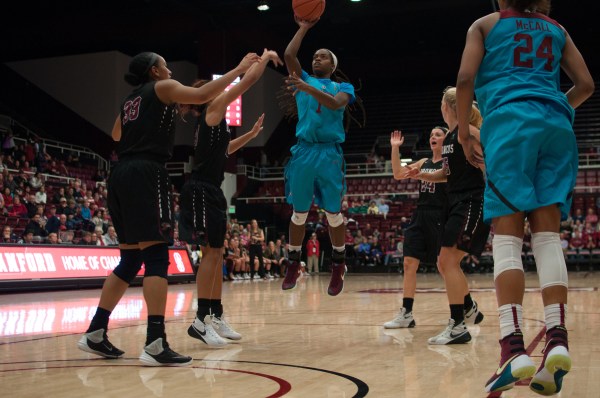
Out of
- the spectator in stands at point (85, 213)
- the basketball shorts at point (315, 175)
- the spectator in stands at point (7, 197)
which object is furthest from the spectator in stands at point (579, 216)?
the basketball shorts at point (315, 175)

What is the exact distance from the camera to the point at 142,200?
4.45 metres

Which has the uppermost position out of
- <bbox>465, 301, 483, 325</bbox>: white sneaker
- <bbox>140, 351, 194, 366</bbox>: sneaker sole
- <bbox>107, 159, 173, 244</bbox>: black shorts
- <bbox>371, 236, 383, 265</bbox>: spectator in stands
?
<bbox>107, 159, 173, 244</bbox>: black shorts

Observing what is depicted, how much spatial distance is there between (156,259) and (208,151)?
1.30 meters

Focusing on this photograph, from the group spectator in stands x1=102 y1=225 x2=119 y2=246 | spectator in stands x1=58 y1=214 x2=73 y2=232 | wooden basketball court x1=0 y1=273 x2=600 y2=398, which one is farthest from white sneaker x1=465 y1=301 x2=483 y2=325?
spectator in stands x1=58 y1=214 x2=73 y2=232

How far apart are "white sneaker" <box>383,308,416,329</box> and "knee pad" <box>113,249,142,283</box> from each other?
7.56 feet

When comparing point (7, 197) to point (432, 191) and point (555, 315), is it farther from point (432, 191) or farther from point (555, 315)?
point (555, 315)

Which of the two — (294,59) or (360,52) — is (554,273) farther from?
(360,52)

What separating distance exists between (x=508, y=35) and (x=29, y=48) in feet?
89.3

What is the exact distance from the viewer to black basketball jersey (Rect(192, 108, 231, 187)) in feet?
18.3

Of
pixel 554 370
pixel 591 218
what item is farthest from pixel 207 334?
pixel 591 218

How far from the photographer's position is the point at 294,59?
582cm

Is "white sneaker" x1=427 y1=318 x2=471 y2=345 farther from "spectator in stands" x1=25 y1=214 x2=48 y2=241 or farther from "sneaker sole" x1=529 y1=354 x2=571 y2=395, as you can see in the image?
"spectator in stands" x1=25 y1=214 x2=48 y2=241

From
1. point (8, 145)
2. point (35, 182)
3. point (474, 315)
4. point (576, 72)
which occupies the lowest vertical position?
point (474, 315)

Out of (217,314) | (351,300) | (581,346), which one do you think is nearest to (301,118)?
(217,314)
